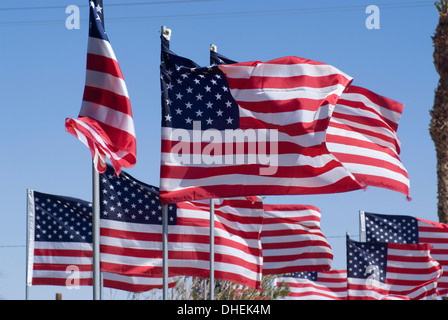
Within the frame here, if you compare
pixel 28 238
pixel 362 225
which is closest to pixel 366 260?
pixel 362 225

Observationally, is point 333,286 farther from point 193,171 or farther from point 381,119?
point 193,171

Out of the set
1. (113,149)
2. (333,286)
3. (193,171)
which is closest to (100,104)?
(113,149)

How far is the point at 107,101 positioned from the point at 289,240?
13.7 metres

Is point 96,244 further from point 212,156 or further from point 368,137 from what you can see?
point 368,137

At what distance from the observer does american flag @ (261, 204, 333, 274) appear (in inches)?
1043

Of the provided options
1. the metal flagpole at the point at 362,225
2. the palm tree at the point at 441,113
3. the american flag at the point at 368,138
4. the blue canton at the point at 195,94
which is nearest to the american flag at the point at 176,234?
the blue canton at the point at 195,94

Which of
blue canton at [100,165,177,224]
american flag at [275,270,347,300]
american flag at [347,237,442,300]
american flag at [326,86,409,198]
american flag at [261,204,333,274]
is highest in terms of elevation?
american flag at [326,86,409,198]

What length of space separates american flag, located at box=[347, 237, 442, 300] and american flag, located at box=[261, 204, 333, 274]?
3970mm

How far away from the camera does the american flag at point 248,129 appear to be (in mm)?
15445

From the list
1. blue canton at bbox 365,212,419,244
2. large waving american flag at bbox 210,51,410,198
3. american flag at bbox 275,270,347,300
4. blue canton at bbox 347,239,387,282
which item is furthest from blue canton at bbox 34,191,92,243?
american flag at bbox 275,270,347,300

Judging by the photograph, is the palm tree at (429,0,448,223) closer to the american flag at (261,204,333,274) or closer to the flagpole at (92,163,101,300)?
the american flag at (261,204,333,274)

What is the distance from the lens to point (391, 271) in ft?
98.8
